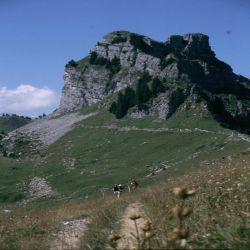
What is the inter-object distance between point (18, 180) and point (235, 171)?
121411 millimetres

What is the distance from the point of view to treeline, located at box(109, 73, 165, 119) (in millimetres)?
177000

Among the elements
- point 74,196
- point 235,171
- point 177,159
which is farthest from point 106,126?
point 235,171

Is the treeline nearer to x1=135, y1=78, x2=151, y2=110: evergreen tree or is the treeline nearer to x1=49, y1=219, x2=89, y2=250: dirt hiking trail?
x1=135, y1=78, x2=151, y2=110: evergreen tree

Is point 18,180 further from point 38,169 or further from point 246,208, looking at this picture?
point 246,208

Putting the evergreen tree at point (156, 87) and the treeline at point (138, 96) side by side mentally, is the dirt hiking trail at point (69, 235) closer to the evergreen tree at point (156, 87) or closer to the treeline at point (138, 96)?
the treeline at point (138, 96)

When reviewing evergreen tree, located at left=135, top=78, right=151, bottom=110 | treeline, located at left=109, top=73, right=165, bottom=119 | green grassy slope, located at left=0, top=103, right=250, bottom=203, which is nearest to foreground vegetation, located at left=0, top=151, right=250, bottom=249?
green grassy slope, located at left=0, top=103, right=250, bottom=203

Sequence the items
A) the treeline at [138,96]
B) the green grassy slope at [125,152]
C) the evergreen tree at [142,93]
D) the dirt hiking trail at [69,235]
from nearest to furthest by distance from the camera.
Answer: the dirt hiking trail at [69,235]
the green grassy slope at [125,152]
the evergreen tree at [142,93]
the treeline at [138,96]

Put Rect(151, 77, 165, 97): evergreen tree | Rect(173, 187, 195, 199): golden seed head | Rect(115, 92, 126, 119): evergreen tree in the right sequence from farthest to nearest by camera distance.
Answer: Rect(115, 92, 126, 119): evergreen tree
Rect(151, 77, 165, 97): evergreen tree
Rect(173, 187, 195, 199): golden seed head

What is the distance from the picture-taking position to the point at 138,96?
597ft

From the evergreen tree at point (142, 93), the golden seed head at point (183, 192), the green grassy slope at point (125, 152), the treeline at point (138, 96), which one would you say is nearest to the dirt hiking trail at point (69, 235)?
the golden seed head at point (183, 192)

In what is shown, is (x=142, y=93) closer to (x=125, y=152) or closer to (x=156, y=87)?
(x=156, y=87)

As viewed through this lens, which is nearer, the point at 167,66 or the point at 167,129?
the point at 167,129

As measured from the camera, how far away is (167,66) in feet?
655

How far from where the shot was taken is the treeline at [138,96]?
177 m
